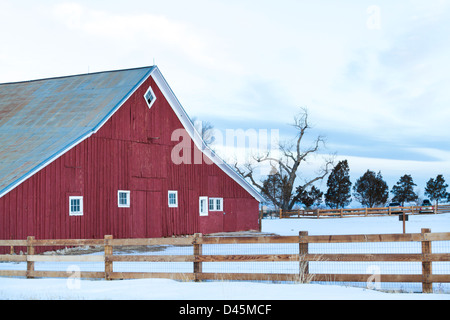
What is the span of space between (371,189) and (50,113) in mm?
69721

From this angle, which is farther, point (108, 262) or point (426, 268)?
point (108, 262)

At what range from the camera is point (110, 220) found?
28703 millimetres

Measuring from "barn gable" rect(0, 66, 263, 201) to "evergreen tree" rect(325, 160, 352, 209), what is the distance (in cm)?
5599

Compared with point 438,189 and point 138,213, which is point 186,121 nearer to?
point 138,213

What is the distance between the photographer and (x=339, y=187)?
9012 centimetres

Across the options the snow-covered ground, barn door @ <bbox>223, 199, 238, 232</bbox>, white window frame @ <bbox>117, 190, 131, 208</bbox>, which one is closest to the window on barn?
white window frame @ <bbox>117, 190, 131, 208</bbox>

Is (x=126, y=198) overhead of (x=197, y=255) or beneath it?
overhead

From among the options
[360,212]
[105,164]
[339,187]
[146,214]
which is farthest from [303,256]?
[339,187]

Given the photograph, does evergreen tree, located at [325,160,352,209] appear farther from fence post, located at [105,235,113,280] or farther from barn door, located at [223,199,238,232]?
fence post, located at [105,235,113,280]

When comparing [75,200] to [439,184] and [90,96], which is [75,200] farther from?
[439,184]

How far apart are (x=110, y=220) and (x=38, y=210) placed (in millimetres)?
4306

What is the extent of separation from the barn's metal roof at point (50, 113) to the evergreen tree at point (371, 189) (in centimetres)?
6635
